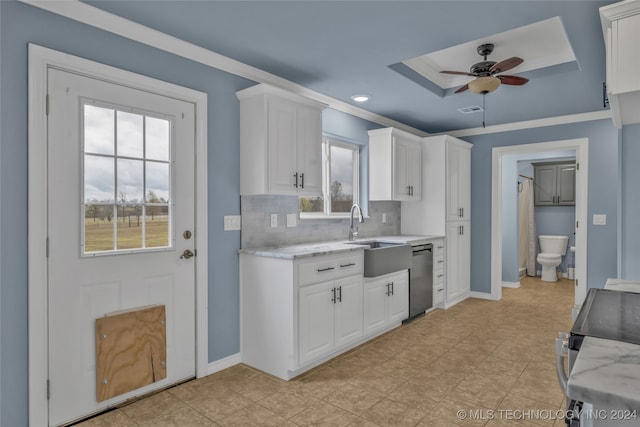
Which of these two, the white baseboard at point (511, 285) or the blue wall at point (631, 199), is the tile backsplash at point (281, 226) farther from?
the white baseboard at point (511, 285)

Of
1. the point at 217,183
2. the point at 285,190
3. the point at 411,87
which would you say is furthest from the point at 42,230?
the point at 411,87

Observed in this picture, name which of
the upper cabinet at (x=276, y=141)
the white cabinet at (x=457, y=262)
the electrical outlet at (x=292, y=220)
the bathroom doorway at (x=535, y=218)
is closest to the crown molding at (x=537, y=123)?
the white cabinet at (x=457, y=262)

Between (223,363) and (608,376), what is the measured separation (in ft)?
8.66

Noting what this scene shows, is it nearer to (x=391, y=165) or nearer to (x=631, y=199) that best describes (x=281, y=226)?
(x=391, y=165)

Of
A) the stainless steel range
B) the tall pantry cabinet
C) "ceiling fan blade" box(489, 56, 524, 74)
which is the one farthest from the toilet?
the stainless steel range

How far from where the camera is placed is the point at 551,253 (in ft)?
21.7

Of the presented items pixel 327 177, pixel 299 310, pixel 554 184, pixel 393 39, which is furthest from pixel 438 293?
pixel 554 184

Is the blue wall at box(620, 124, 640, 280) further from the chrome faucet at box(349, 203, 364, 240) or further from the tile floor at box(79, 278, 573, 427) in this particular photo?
the chrome faucet at box(349, 203, 364, 240)

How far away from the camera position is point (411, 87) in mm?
3545

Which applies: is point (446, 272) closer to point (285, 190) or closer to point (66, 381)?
point (285, 190)

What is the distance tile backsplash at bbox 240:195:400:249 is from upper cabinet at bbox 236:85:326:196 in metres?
0.24

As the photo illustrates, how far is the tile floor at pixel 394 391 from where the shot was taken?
2.21 meters

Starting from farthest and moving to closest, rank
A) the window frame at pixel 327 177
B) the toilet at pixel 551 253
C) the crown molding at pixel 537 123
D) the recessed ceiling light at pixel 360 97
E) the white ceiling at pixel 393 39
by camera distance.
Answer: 1. the toilet at pixel 551 253
2. the crown molding at pixel 537 123
3. the window frame at pixel 327 177
4. the recessed ceiling light at pixel 360 97
5. the white ceiling at pixel 393 39

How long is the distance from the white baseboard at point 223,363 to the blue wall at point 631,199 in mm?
2980
